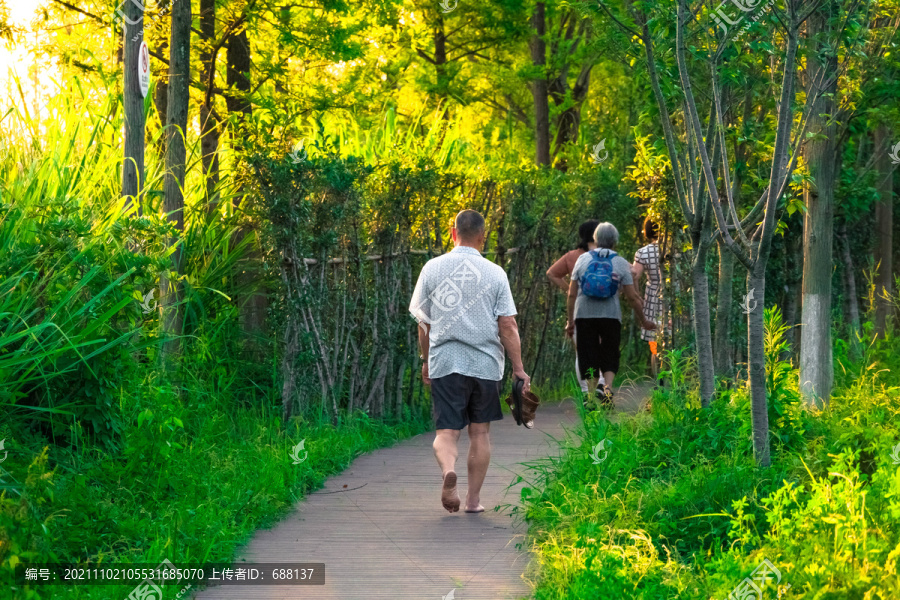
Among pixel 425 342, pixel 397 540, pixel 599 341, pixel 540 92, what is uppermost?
pixel 540 92

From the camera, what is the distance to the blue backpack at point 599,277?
9.37m

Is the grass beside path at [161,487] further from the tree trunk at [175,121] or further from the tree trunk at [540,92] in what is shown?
the tree trunk at [540,92]

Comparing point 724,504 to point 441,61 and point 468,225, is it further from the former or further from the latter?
point 441,61

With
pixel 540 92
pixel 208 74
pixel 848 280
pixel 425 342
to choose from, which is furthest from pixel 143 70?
pixel 540 92

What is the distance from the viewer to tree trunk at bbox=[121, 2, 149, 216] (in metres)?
7.03

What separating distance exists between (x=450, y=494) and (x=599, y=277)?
151 inches

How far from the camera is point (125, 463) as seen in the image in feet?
19.6

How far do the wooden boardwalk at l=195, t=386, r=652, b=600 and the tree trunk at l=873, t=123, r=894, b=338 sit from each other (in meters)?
5.75

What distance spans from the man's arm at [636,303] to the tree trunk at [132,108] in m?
4.64

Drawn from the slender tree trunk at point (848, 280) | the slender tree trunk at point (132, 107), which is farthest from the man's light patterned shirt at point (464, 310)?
the slender tree trunk at point (848, 280)

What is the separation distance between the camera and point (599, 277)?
9.37 m

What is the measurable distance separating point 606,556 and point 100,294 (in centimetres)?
316

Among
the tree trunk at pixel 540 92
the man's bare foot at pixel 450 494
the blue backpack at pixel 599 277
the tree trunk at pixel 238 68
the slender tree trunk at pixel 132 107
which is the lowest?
the man's bare foot at pixel 450 494

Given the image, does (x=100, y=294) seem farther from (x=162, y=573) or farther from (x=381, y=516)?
(x=381, y=516)
